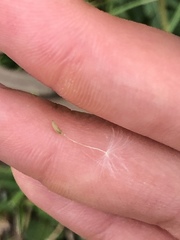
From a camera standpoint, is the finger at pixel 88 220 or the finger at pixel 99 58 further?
the finger at pixel 88 220

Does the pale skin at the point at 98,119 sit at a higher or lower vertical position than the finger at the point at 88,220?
higher

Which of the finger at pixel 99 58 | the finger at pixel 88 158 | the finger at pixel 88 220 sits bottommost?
the finger at pixel 88 220

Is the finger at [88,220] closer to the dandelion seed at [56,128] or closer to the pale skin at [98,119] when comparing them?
the pale skin at [98,119]

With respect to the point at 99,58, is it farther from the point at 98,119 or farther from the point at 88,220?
the point at 88,220

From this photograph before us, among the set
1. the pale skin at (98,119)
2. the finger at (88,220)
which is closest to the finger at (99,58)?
the pale skin at (98,119)

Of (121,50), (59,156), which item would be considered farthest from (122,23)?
(59,156)

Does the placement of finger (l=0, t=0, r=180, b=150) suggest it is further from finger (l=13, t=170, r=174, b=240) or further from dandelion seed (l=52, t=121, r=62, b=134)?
finger (l=13, t=170, r=174, b=240)

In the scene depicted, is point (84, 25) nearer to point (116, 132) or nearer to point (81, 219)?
point (116, 132)
